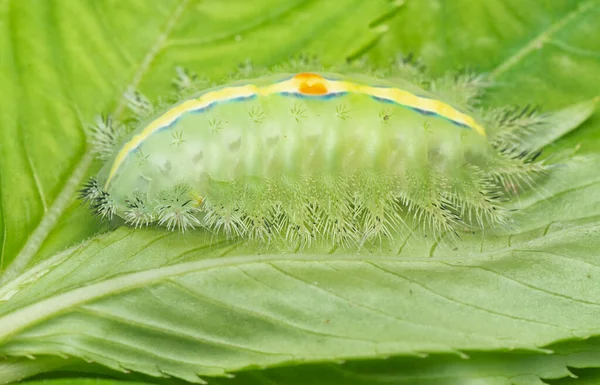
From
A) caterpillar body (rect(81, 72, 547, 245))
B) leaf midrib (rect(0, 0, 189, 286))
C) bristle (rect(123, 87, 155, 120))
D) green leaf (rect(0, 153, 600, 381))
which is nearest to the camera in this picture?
green leaf (rect(0, 153, 600, 381))

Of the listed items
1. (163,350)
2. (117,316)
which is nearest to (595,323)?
(163,350)

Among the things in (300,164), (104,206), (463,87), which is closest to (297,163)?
(300,164)

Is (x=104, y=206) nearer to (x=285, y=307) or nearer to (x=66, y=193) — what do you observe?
(x=66, y=193)

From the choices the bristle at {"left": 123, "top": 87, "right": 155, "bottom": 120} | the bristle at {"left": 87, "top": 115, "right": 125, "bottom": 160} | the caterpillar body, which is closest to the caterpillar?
the caterpillar body

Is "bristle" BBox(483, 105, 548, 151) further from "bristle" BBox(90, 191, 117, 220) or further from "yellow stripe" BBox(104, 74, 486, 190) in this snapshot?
"bristle" BBox(90, 191, 117, 220)

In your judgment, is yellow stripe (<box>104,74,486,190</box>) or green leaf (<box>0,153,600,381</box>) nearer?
green leaf (<box>0,153,600,381</box>)

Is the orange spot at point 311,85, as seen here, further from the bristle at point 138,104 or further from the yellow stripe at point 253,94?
the bristle at point 138,104

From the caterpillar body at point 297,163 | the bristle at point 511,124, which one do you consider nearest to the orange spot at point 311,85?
the caterpillar body at point 297,163
